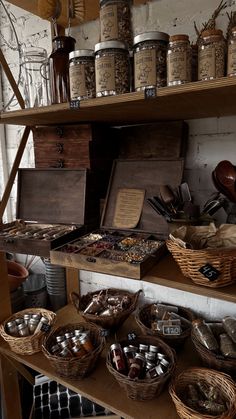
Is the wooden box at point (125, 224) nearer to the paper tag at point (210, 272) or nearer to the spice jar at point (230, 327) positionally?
the paper tag at point (210, 272)

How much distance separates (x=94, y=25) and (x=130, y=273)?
1066 mm

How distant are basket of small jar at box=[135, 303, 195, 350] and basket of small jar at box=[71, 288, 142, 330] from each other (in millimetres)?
62

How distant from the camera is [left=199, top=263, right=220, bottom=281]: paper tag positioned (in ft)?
2.35

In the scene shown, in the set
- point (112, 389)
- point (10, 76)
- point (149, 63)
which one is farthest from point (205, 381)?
point (10, 76)

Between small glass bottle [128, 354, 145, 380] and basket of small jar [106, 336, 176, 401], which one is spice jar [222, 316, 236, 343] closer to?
basket of small jar [106, 336, 176, 401]

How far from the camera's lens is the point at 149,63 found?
0.74 metres

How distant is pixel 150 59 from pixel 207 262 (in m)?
0.51

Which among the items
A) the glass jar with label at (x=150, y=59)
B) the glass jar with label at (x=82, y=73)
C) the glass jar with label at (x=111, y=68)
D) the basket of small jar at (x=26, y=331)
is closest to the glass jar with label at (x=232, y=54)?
the glass jar with label at (x=150, y=59)

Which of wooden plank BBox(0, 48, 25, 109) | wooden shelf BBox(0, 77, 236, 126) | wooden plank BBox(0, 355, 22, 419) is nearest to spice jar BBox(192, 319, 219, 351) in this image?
wooden shelf BBox(0, 77, 236, 126)

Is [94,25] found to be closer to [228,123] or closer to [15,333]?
[228,123]

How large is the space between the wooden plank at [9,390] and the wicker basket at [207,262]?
96 centimetres

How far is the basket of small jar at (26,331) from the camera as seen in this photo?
1.16m

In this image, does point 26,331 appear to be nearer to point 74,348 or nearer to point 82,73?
point 74,348

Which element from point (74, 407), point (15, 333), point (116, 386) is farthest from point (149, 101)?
point (74, 407)
